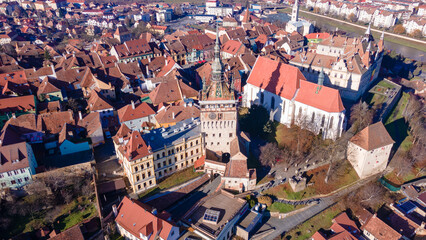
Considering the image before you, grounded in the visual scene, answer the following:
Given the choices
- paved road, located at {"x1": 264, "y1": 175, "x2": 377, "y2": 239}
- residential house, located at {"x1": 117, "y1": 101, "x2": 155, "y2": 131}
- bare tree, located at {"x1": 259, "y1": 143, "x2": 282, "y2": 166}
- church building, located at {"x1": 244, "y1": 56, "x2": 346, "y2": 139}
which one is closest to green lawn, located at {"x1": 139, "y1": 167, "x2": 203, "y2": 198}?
bare tree, located at {"x1": 259, "y1": 143, "x2": 282, "y2": 166}

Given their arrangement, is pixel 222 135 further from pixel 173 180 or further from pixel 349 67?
Answer: pixel 349 67

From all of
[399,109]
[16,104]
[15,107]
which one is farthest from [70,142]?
[399,109]

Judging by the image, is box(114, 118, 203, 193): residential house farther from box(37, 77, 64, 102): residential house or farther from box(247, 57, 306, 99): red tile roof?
box(37, 77, 64, 102): residential house

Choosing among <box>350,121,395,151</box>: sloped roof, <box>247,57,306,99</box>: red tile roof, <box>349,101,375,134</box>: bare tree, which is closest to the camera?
<box>350,121,395,151</box>: sloped roof

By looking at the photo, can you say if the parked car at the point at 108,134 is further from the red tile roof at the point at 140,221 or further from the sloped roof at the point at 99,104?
the red tile roof at the point at 140,221

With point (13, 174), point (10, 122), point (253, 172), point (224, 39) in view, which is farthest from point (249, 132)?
point (224, 39)

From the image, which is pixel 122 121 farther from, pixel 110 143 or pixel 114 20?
pixel 114 20
